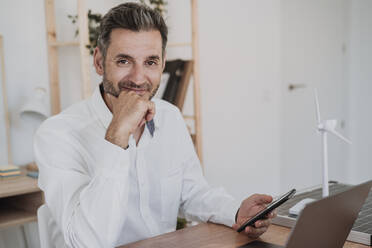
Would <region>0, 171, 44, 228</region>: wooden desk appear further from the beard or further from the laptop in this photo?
the laptop

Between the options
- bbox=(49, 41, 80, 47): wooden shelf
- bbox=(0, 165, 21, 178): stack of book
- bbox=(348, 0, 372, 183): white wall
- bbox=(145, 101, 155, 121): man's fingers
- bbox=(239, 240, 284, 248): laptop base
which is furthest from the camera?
bbox=(348, 0, 372, 183): white wall

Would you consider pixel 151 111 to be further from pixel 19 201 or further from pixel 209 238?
pixel 19 201

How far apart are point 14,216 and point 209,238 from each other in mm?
1361

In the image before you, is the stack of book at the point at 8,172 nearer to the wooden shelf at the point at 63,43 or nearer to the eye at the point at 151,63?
the wooden shelf at the point at 63,43

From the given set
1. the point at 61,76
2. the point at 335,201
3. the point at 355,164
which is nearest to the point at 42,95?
the point at 61,76

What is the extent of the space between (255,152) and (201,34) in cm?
121

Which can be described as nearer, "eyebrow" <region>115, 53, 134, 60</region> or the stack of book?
"eyebrow" <region>115, 53, 134, 60</region>

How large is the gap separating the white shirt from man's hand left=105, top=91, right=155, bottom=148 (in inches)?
1.1

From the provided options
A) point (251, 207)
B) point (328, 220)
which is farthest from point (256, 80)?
point (328, 220)

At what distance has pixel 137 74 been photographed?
1.35 meters

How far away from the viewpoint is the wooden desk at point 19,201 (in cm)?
205

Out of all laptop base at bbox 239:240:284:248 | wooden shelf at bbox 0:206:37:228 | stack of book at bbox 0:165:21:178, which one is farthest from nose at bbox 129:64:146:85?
stack of book at bbox 0:165:21:178

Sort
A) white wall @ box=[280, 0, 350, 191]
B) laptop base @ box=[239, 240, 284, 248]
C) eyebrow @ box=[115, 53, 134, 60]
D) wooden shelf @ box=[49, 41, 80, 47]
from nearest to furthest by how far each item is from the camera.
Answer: laptop base @ box=[239, 240, 284, 248]
eyebrow @ box=[115, 53, 134, 60]
wooden shelf @ box=[49, 41, 80, 47]
white wall @ box=[280, 0, 350, 191]

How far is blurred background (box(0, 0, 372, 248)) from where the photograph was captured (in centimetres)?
265
